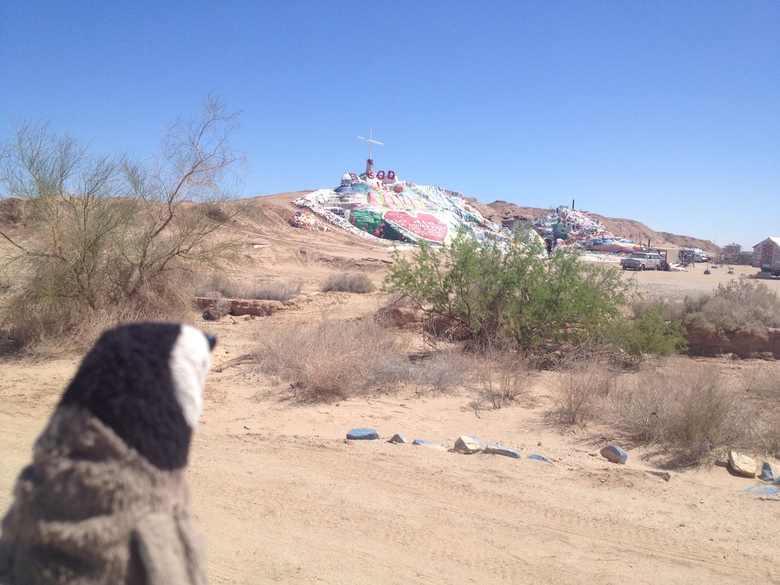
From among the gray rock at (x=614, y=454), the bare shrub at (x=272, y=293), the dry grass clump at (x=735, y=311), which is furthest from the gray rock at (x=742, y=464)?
the bare shrub at (x=272, y=293)

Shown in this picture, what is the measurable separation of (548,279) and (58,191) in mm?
10200

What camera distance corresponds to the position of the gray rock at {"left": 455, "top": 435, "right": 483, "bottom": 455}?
715cm

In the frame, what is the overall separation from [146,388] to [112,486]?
19 centimetres

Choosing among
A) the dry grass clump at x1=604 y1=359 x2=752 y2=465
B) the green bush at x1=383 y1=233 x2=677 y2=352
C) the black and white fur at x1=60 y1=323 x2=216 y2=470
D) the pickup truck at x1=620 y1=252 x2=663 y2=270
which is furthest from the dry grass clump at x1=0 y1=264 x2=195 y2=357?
the pickup truck at x1=620 y1=252 x2=663 y2=270

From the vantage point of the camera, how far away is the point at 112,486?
122 centimetres

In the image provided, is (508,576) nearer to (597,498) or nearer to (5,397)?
(597,498)

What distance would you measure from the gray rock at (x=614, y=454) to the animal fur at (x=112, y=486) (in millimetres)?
6802

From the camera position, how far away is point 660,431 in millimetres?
7738

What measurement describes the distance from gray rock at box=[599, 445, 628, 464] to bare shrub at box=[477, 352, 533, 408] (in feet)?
7.34

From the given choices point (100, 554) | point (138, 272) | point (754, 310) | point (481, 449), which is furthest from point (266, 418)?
point (754, 310)

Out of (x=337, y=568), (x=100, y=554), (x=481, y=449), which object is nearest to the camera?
(x=100, y=554)

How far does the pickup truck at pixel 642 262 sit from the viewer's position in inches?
1932

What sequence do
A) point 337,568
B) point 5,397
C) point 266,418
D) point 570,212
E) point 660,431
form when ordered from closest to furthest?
point 337,568 < point 660,431 < point 266,418 < point 5,397 < point 570,212

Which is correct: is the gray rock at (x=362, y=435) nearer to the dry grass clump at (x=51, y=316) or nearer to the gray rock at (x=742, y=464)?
the gray rock at (x=742, y=464)
